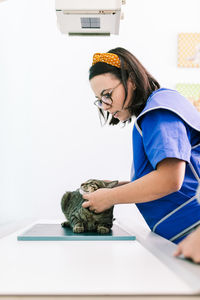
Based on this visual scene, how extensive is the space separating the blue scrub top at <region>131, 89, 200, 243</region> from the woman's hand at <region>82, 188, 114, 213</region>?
7.2 inches

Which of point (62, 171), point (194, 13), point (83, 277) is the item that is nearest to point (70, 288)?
point (83, 277)

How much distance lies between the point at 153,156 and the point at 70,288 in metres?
0.61

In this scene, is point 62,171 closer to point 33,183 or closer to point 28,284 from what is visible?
point 33,183

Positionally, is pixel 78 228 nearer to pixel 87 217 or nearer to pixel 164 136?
pixel 87 217

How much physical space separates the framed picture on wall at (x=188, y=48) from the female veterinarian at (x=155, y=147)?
6.25 ft

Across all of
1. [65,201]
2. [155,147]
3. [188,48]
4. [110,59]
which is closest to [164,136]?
[155,147]

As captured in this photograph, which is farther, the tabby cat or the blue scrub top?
the tabby cat

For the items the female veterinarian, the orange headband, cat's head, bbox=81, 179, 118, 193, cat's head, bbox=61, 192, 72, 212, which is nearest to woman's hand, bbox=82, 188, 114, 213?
the female veterinarian

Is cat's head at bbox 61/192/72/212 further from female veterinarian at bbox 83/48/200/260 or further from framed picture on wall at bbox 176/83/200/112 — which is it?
framed picture on wall at bbox 176/83/200/112

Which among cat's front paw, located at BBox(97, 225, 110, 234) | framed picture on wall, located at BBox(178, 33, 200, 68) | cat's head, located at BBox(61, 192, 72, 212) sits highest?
Result: framed picture on wall, located at BBox(178, 33, 200, 68)

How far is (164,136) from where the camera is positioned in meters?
1.00

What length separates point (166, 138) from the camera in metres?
1.00

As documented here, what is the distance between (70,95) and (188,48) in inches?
51.0

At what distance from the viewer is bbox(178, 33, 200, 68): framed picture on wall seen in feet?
10.3
